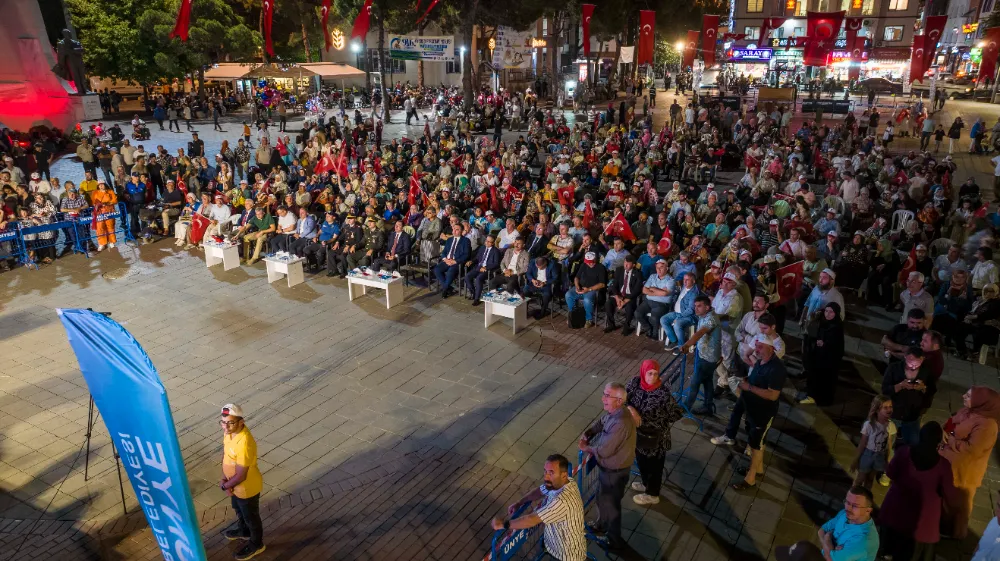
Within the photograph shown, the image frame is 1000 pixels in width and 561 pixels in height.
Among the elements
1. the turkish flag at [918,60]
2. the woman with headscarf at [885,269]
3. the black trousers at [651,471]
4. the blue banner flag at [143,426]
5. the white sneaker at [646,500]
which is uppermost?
the turkish flag at [918,60]

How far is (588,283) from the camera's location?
10930mm

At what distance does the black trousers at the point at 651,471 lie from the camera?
6.45 metres

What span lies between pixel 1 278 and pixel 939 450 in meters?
16.1

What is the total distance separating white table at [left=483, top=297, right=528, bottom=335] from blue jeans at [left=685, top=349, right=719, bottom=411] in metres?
3.28

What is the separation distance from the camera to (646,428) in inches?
242

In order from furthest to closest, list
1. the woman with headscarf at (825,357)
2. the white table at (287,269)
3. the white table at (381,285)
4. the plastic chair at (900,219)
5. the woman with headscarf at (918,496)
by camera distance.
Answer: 1. the plastic chair at (900,219)
2. the white table at (287,269)
3. the white table at (381,285)
4. the woman with headscarf at (825,357)
5. the woman with headscarf at (918,496)

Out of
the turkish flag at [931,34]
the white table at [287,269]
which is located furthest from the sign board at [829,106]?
the white table at [287,269]

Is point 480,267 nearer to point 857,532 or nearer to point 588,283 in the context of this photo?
point 588,283

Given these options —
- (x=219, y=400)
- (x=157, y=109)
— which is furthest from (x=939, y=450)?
(x=157, y=109)

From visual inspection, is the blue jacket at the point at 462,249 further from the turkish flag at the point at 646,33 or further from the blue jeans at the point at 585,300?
the turkish flag at the point at 646,33

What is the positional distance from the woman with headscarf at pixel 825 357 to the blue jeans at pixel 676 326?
1621mm

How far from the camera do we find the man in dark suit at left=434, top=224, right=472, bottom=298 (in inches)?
483

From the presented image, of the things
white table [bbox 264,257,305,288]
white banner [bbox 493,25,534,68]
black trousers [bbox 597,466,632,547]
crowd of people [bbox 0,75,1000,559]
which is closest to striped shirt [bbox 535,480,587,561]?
crowd of people [bbox 0,75,1000,559]

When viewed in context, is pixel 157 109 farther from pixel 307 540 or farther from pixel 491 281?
pixel 307 540
